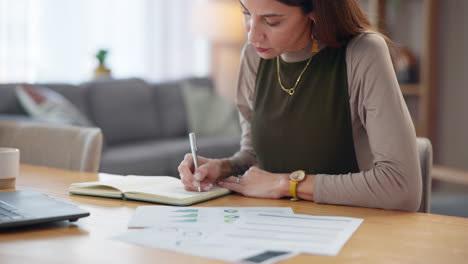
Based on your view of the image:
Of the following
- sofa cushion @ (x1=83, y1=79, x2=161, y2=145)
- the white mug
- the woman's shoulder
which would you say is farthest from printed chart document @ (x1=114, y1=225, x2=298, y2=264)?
sofa cushion @ (x1=83, y1=79, x2=161, y2=145)

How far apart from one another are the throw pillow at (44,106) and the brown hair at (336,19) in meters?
2.05

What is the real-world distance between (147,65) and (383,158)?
4.02 meters

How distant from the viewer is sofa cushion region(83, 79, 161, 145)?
4148 millimetres

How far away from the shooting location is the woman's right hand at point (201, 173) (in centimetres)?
140

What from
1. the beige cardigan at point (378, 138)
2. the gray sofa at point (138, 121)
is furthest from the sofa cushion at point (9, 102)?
the beige cardigan at point (378, 138)

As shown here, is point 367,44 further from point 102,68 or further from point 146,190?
point 102,68

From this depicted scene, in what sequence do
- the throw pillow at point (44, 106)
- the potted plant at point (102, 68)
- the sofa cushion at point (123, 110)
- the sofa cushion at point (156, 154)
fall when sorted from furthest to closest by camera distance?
the potted plant at point (102, 68) → the sofa cushion at point (123, 110) → the sofa cushion at point (156, 154) → the throw pillow at point (44, 106)

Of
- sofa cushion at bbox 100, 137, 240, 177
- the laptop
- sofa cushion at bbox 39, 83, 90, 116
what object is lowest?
sofa cushion at bbox 100, 137, 240, 177

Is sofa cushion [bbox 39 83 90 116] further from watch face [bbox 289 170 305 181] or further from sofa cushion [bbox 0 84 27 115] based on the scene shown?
watch face [bbox 289 170 305 181]

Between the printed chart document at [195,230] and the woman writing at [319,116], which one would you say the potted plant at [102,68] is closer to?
the woman writing at [319,116]

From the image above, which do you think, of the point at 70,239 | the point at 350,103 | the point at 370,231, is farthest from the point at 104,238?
the point at 350,103

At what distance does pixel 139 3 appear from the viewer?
513cm

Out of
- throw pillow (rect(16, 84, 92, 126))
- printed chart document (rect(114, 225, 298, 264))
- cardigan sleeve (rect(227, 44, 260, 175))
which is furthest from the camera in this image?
throw pillow (rect(16, 84, 92, 126))

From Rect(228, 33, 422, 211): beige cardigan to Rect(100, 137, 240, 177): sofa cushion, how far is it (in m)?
2.17
